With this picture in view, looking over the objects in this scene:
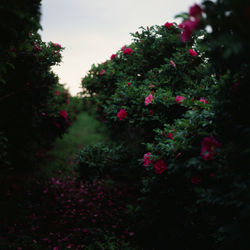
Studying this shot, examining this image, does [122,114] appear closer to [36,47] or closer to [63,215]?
[36,47]

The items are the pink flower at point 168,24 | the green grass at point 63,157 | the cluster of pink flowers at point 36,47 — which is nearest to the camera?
the cluster of pink flowers at point 36,47

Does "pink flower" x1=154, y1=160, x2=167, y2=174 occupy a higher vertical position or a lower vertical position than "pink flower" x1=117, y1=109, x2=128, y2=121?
lower

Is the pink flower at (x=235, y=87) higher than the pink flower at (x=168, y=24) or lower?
lower

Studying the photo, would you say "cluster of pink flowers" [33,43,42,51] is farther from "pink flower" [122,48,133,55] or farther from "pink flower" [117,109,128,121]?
"pink flower" [122,48,133,55]

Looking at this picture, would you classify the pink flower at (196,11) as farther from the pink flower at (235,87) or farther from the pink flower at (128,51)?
the pink flower at (128,51)

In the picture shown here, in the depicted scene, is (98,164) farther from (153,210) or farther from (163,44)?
(163,44)

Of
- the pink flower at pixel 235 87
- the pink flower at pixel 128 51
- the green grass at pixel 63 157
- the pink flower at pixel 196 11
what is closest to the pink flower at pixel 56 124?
the green grass at pixel 63 157

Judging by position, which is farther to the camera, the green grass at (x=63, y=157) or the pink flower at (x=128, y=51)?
the green grass at (x=63, y=157)

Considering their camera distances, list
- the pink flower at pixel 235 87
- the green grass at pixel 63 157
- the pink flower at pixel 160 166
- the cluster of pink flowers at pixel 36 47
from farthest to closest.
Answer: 1. the green grass at pixel 63 157
2. the cluster of pink flowers at pixel 36 47
3. the pink flower at pixel 160 166
4. the pink flower at pixel 235 87

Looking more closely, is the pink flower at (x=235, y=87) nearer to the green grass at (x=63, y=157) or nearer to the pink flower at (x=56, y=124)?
the green grass at (x=63, y=157)

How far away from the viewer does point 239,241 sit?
192cm

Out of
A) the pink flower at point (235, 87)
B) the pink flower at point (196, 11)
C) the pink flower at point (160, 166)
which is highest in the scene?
the pink flower at point (196, 11)

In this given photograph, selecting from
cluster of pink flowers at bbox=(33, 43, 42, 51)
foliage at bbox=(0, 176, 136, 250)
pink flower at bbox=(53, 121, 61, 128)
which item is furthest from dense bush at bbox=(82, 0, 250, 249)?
Result: pink flower at bbox=(53, 121, 61, 128)

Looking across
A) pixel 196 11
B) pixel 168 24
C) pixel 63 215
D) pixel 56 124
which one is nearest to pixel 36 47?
pixel 168 24
